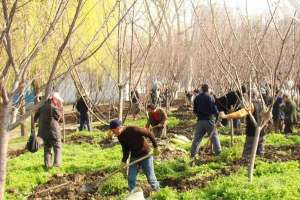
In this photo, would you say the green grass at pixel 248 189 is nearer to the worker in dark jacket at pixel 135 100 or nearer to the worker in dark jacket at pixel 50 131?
the worker in dark jacket at pixel 135 100

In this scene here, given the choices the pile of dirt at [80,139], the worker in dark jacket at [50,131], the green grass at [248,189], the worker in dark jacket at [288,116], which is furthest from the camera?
the pile of dirt at [80,139]

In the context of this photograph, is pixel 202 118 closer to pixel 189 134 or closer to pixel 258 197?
pixel 258 197

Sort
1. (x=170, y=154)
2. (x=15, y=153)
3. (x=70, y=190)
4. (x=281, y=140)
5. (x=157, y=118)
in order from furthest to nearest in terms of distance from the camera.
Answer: (x=15, y=153)
(x=157, y=118)
(x=281, y=140)
(x=170, y=154)
(x=70, y=190)

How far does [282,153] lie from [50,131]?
4.81m

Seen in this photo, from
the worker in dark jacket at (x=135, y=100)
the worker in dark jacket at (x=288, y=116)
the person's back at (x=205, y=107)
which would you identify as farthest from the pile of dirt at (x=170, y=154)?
Result: the worker in dark jacket at (x=288, y=116)

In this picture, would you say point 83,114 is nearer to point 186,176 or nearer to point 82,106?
point 82,106

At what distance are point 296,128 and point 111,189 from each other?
8.96 metres

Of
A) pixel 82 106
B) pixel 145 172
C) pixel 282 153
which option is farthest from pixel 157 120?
pixel 145 172

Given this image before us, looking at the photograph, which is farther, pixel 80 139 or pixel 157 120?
pixel 80 139

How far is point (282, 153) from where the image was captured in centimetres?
1062

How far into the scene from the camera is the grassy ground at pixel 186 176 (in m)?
7.16

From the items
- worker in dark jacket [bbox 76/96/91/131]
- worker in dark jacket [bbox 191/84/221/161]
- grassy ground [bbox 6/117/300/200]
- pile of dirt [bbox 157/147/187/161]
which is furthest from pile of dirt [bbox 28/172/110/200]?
worker in dark jacket [bbox 76/96/91/131]

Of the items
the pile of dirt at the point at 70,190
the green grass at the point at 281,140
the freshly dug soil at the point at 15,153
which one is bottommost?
the pile of dirt at the point at 70,190

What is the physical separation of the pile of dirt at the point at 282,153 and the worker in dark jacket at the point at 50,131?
13.6 ft
